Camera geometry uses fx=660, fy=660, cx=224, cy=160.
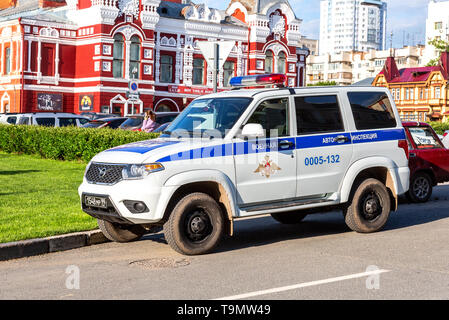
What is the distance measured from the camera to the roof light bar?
31.4 feet

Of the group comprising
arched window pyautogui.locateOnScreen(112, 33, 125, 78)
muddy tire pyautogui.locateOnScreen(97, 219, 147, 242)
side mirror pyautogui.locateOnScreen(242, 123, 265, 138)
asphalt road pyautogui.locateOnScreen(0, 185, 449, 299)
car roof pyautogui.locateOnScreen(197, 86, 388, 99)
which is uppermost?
arched window pyautogui.locateOnScreen(112, 33, 125, 78)

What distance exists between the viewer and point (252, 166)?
8703 mm

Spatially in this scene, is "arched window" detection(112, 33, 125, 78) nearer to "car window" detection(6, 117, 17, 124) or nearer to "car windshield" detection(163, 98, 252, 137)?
"car window" detection(6, 117, 17, 124)

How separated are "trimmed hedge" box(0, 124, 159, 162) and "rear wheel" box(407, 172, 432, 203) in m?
6.45

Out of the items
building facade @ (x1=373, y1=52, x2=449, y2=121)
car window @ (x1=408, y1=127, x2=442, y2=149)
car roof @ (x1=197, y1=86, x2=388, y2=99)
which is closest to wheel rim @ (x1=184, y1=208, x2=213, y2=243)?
car roof @ (x1=197, y1=86, x2=388, y2=99)

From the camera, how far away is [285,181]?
898 cm

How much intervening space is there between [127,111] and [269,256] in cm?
3910

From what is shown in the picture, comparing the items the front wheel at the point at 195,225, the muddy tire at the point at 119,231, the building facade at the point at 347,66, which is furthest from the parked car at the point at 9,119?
the building facade at the point at 347,66

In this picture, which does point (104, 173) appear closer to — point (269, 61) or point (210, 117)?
point (210, 117)

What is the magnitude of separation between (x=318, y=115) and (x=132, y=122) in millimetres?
18020

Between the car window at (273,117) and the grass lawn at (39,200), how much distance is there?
2.94 meters

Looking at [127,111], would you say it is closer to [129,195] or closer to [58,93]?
[58,93]

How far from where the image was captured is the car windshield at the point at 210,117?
8.91 m
